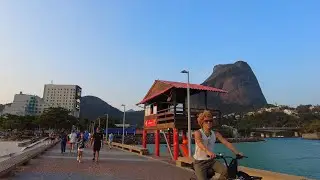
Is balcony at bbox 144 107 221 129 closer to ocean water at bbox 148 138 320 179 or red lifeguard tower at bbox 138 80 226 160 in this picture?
red lifeguard tower at bbox 138 80 226 160

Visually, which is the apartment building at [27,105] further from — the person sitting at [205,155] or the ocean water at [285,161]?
the person sitting at [205,155]

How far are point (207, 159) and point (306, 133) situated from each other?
633 ft

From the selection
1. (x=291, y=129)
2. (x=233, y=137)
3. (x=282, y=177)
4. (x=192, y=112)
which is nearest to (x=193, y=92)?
(x=192, y=112)

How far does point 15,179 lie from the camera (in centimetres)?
1176

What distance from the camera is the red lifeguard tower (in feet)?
81.0

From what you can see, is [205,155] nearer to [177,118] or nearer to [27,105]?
[177,118]

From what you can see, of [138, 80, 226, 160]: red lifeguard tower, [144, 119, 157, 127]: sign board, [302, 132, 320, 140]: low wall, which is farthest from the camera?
[302, 132, 320, 140]: low wall

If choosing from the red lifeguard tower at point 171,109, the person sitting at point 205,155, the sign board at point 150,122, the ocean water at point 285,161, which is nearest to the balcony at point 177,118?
the red lifeguard tower at point 171,109

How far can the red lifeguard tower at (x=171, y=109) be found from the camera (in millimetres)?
24688

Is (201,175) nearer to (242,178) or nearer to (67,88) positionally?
(242,178)

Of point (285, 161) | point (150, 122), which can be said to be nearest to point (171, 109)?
point (150, 122)

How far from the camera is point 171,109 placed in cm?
2634

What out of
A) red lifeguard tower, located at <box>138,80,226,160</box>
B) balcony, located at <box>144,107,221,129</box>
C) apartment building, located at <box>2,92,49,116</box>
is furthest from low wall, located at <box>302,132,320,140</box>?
balcony, located at <box>144,107,221,129</box>

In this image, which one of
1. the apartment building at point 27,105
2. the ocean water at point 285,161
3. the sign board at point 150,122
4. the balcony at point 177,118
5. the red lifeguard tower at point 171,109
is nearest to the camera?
the balcony at point 177,118
